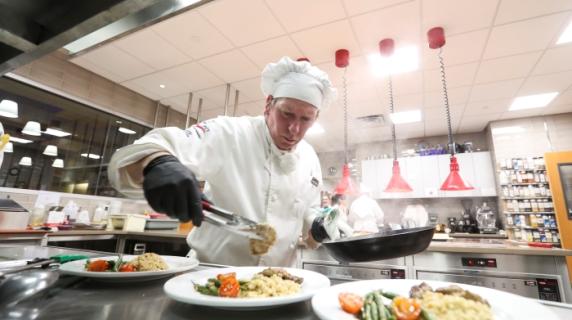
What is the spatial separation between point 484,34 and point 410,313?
336 cm

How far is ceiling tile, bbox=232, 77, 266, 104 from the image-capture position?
3.86 m

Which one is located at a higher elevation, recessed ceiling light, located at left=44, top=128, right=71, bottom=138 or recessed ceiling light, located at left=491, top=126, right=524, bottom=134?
recessed ceiling light, located at left=491, top=126, right=524, bottom=134

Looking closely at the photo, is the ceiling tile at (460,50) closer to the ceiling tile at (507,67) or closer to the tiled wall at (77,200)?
the ceiling tile at (507,67)

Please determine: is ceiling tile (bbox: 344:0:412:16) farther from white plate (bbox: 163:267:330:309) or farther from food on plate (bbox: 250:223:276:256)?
white plate (bbox: 163:267:330:309)

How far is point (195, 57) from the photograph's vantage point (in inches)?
130

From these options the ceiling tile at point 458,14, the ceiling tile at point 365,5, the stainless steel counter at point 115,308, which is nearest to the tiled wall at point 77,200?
the stainless steel counter at point 115,308

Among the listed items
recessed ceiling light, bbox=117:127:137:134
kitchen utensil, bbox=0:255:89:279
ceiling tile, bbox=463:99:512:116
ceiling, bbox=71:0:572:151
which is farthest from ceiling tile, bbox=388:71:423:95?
recessed ceiling light, bbox=117:127:137:134

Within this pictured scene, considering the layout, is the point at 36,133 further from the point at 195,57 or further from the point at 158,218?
the point at 195,57

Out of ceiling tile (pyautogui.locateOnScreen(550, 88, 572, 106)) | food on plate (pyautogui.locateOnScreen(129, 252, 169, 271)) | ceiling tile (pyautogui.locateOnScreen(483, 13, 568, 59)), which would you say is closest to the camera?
food on plate (pyautogui.locateOnScreen(129, 252, 169, 271))

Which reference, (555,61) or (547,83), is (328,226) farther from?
(547,83)

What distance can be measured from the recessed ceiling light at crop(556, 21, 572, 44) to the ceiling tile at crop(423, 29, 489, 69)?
727 mm

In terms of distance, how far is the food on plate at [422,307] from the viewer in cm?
48

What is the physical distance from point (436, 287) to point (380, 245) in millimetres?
164

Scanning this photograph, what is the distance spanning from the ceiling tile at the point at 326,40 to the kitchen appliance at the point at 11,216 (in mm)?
2982
